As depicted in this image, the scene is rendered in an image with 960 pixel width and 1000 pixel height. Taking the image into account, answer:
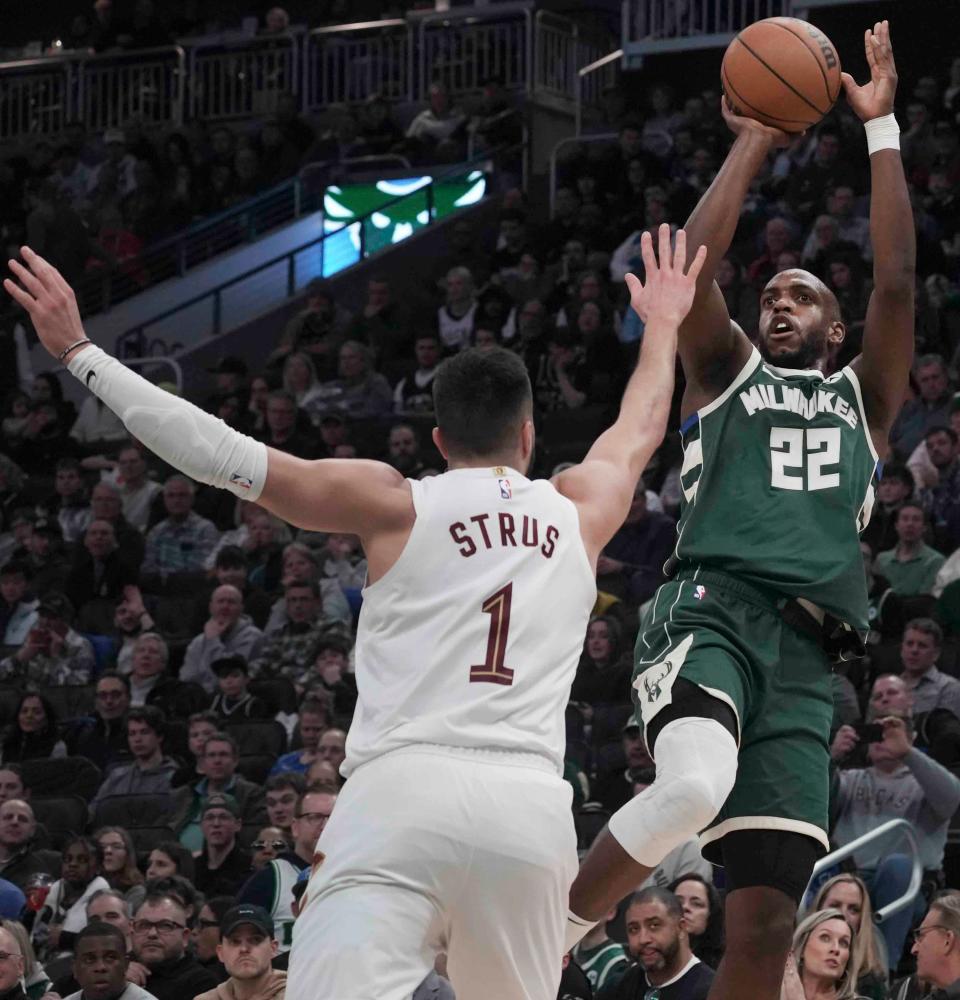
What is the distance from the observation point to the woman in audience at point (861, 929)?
822 cm

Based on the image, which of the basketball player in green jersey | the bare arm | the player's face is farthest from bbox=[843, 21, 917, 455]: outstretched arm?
the bare arm

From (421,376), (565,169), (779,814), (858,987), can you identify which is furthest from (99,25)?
(779,814)

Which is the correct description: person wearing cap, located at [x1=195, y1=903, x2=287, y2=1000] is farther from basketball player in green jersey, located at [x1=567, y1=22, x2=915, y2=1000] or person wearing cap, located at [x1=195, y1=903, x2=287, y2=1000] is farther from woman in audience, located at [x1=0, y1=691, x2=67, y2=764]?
woman in audience, located at [x1=0, y1=691, x2=67, y2=764]

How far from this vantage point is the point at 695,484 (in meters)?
5.66

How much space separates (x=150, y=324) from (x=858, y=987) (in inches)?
538

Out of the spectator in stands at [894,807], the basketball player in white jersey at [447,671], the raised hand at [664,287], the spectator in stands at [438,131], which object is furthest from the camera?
the spectator in stands at [438,131]

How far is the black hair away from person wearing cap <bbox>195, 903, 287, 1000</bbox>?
453cm

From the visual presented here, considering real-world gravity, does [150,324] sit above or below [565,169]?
below

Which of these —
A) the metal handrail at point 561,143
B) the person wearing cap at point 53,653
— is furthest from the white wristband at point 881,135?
the metal handrail at point 561,143

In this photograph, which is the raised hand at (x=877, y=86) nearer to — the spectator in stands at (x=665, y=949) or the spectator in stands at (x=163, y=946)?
the spectator in stands at (x=665, y=949)

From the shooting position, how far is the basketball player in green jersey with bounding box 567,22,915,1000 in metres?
5.18

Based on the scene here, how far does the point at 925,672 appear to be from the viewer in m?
10.7

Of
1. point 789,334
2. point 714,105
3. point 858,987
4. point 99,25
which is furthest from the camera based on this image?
point 99,25

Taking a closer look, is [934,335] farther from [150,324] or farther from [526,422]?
[526,422]
